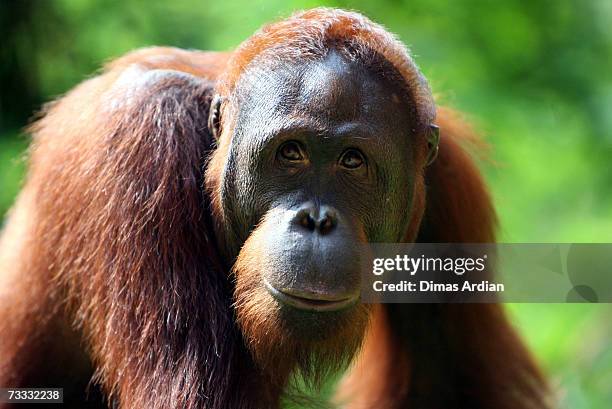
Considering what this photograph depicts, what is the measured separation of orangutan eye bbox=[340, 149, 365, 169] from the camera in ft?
11.1

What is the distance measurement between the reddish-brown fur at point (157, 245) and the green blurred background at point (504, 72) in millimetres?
1736

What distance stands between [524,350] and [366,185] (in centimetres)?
185

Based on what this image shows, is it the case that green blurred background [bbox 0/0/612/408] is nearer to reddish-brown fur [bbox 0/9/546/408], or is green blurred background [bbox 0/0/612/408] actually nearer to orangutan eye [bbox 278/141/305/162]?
reddish-brown fur [bbox 0/9/546/408]

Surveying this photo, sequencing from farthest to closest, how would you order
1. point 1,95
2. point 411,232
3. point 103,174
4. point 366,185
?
1. point 1,95
2. point 411,232
3. point 103,174
4. point 366,185

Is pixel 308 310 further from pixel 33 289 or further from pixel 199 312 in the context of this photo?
pixel 33 289

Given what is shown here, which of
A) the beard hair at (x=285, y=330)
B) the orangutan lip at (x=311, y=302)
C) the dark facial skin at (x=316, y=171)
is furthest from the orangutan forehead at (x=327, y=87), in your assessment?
the orangutan lip at (x=311, y=302)

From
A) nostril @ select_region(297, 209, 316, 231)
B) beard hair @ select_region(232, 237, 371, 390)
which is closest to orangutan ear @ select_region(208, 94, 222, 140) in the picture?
beard hair @ select_region(232, 237, 371, 390)

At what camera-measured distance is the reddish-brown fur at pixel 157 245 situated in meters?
3.42

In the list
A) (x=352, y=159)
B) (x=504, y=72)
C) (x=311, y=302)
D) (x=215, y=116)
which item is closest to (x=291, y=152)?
(x=352, y=159)

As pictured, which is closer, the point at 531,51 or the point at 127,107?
the point at 127,107

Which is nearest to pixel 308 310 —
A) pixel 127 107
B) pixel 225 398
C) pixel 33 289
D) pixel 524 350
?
pixel 225 398

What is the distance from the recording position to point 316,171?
3332mm

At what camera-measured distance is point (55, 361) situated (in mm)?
4340

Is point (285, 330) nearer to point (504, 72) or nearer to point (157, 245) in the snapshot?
point (157, 245)
